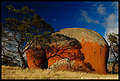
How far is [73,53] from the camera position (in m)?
10.2

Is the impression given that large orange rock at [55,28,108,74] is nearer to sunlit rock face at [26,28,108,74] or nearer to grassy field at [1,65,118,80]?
sunlit rock face at [26,28,108,74]

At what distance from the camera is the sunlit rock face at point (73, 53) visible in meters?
9.92

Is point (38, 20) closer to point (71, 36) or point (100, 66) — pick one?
point (71, 36)

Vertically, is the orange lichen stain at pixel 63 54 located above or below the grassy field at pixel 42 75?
above

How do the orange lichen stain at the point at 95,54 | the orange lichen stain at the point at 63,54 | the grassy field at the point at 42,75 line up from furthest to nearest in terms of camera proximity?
the orange lichen stain at the point at 63,54, the orange lichen stain at the point at 95,54, the grassy field at the point at 42,75

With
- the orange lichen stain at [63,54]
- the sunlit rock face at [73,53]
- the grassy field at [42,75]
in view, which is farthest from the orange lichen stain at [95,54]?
the grassy field at [42,75]

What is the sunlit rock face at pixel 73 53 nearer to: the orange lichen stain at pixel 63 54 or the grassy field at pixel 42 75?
the orange lichen stain at pixel 63 54

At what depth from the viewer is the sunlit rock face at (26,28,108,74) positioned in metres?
9.92

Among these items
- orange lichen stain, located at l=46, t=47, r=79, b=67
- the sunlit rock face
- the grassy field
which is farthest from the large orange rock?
the grassy field

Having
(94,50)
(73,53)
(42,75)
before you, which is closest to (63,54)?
(73,53)

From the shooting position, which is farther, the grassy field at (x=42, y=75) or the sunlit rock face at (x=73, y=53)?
the sunlit rock face at (x=73, y=53)

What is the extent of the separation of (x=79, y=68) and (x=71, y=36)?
2838 mm

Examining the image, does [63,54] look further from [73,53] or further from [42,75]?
[42,75]

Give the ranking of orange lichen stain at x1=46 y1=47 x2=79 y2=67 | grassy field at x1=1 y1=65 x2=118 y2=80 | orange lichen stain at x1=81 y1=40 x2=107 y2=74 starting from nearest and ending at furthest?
grassy field at x1=1 y1=65 x2=118 y2=80, orange lichen stain at x1=81 y1=40 x2=107 y2=74, orange lichen stain at x1=46 y1=47 x2=79 y2=67
